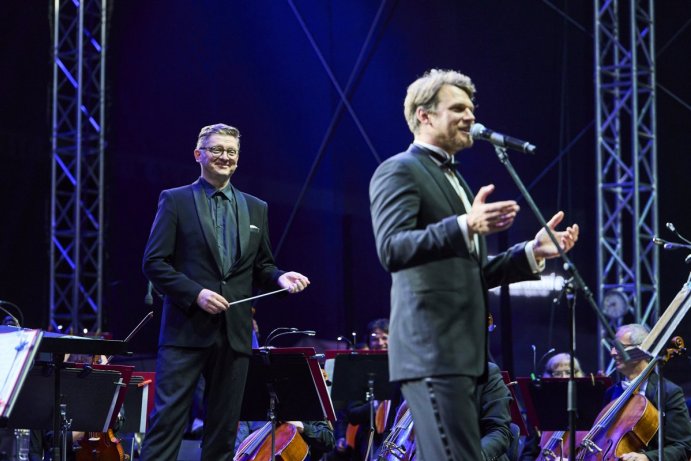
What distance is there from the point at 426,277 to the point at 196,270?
1.68 m

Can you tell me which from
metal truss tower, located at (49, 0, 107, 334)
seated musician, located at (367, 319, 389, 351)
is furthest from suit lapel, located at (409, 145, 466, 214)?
metal truss tower, located at (49, 0, 107, 334)

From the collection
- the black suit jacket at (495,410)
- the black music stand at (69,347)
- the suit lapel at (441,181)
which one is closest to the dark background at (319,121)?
the black suit jacket at (495,410)

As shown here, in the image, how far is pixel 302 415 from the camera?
17.7 feet

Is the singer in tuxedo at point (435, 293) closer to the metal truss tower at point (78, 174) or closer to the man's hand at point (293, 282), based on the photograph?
the man's hand at point (293, 282)

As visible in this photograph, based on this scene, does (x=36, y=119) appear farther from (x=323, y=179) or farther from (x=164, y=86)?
(x=323, y=179)

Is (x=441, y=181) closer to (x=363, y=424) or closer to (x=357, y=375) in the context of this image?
(x=357, y=375)

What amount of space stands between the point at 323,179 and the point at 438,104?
7.18m

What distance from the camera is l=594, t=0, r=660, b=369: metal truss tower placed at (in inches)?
340

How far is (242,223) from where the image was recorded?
15.2 feet

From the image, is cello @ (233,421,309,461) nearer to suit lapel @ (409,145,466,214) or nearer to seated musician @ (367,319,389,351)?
seated musician @ (367,319,389,351)

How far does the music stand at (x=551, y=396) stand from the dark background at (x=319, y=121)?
2920 mm

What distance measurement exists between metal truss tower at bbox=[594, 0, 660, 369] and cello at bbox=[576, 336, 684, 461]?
9.11ft

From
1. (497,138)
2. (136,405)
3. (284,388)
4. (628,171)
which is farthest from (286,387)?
(628,171)

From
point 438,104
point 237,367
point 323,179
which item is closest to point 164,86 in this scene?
point 323,179
